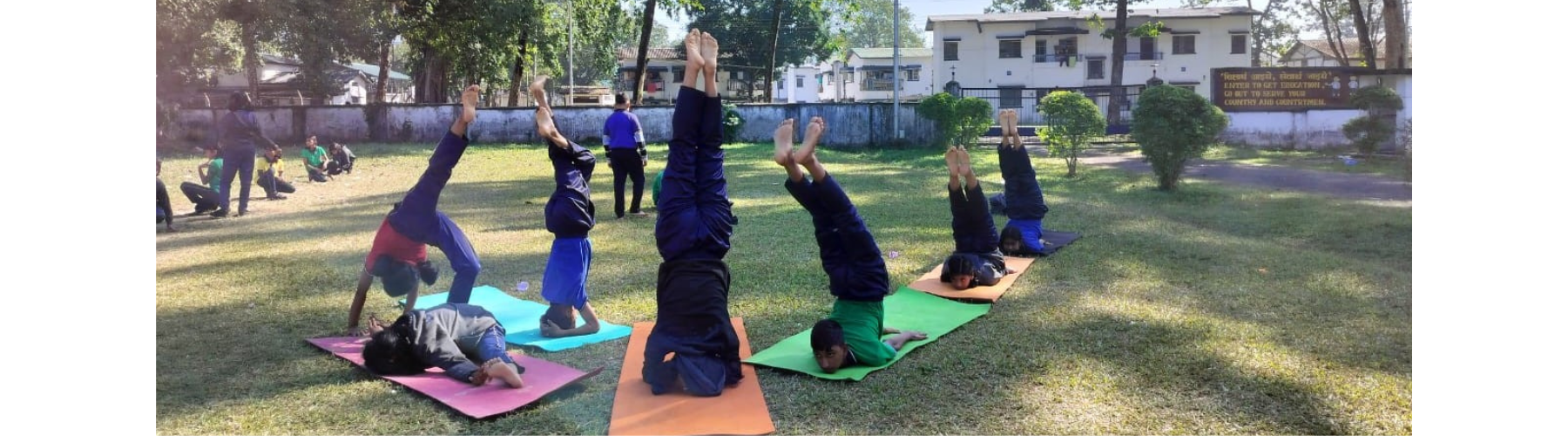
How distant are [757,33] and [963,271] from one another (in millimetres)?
15544

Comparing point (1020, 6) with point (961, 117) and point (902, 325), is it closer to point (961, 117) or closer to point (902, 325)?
point (961, 117)

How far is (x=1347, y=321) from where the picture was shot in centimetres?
502

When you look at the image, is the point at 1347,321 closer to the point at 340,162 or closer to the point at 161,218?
the point at 161,218

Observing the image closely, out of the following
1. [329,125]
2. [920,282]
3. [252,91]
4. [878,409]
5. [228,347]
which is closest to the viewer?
[878,409]

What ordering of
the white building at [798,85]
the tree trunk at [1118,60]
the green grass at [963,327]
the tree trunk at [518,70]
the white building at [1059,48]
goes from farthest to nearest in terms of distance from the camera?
the white building at [798,85]
the white building at [1059,48]
the tree trunk at [1118,60]
the tree trunk at [518,70]
the green grass at [963,327]

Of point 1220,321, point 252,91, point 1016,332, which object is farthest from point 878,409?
point 252,91

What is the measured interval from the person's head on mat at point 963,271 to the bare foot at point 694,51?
245 cm

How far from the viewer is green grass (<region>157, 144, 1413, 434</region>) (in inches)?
148

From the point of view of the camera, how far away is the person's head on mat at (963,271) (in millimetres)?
5801

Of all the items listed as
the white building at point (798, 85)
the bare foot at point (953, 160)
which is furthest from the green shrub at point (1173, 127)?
the white building at point (798, 85)

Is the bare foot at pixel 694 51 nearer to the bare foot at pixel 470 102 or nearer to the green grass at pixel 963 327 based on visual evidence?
the bare foot at pixel 470 102

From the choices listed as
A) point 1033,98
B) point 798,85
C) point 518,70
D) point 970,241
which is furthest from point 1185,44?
point 970,241

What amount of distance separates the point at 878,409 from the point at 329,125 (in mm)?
9656

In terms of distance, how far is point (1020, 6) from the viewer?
23.5 meters
